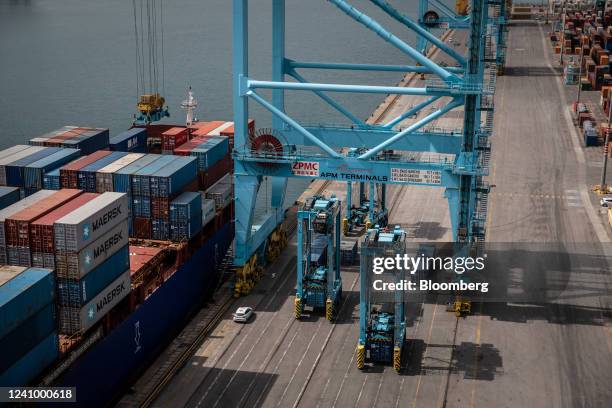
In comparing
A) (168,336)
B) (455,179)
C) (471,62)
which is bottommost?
(168,336)

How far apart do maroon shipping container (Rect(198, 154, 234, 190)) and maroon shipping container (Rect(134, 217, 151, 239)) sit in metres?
7.59

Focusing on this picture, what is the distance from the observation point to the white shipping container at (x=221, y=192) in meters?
54.9

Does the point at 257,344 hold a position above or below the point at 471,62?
below

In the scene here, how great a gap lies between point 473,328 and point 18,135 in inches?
2392

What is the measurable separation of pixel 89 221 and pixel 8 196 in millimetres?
8418

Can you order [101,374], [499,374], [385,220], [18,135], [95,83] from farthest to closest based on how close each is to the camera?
[95,83], [18,135], [385,220], [499,374], [101,374]

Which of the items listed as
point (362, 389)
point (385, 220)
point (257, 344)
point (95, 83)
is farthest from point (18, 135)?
point (362, 389)

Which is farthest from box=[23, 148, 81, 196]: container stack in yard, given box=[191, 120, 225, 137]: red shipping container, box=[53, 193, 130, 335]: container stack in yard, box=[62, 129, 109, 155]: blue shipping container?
box=[191, 120, 225, 137]: red shipping container

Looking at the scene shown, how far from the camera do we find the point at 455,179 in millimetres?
48062

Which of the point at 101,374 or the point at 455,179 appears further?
the point at 455,179

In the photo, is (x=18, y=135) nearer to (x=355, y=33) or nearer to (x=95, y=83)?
(x=95, y=83)

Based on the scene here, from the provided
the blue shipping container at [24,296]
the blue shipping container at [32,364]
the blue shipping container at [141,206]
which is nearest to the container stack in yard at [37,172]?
the blue shipping container at [141,206]

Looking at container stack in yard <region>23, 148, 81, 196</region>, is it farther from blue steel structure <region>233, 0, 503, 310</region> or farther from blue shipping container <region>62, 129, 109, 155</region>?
blue steel structure <region>233, 0, 503, 310</region>

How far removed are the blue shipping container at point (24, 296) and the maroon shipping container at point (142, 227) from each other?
41.0 ft
